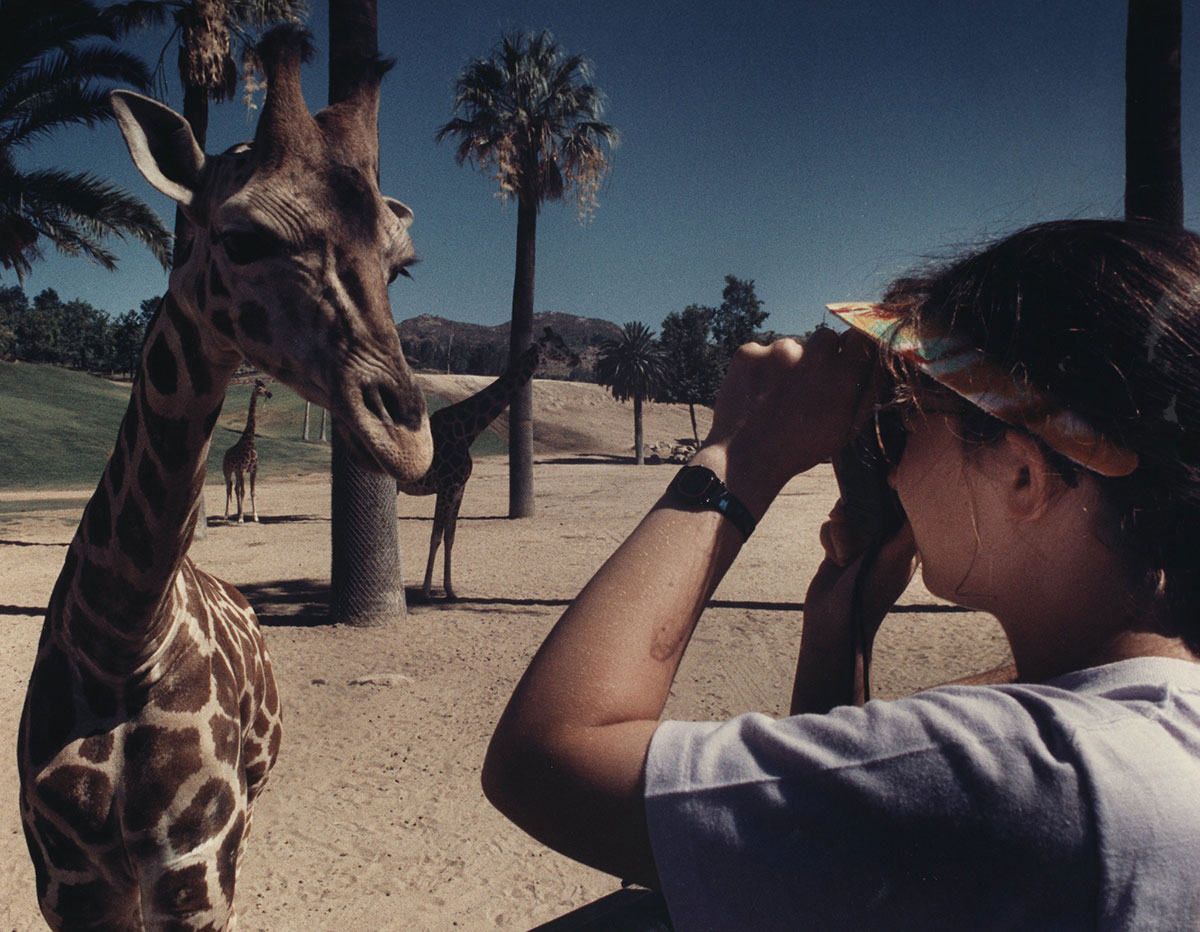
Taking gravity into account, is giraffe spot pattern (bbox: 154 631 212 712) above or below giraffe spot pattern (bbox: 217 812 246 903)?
above

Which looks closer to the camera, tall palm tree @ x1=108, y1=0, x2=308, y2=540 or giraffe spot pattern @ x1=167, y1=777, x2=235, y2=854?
giraffe spot pattern @ x1=167, y1=777, x2=235, y2=854

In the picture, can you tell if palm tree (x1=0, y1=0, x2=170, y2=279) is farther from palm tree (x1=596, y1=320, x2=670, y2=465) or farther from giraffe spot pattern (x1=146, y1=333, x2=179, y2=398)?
palm tree (x1=596, y1=320, x2=670, y2=465)

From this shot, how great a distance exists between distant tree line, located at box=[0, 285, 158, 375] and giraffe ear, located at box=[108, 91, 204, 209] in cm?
5537

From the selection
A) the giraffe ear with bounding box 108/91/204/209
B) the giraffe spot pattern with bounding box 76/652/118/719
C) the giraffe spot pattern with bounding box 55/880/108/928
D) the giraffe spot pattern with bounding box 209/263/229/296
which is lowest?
the giraffe spot pattern with bounding box 55/880/108/928

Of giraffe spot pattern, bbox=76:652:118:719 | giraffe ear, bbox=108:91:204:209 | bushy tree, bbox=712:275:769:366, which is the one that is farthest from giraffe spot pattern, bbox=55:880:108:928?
bushy tree, bbox=712:275:769:366

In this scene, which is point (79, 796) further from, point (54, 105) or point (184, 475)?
point (54, 105)

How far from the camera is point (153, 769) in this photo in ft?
6.14

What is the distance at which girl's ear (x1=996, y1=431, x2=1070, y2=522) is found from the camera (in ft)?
2.84

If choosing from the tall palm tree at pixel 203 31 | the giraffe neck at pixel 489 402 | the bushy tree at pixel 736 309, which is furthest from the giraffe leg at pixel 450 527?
the bushy tree at pixel 736 309

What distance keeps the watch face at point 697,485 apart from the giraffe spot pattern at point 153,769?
167cm

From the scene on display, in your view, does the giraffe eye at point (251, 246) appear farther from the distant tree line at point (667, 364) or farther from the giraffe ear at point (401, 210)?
the distant tree line at point (667, 364)

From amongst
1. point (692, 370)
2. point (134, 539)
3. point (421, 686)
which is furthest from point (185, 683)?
point (692, 370)

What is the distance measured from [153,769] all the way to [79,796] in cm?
18

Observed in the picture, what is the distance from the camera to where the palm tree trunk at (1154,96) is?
17.1 ft
